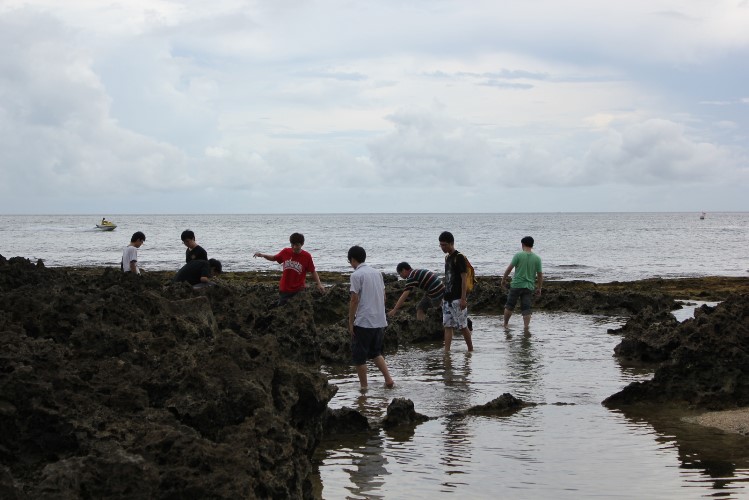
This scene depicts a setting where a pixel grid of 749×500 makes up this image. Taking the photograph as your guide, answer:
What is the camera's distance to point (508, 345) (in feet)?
49.5

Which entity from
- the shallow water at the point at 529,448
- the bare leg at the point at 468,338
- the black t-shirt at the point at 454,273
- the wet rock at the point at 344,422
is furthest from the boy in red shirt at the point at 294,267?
the wet rock at the point at 344,422

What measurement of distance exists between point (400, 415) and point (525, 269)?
321 inches

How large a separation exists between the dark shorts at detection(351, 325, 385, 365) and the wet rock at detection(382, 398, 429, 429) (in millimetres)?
1810

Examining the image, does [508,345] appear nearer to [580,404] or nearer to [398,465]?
[580,404]

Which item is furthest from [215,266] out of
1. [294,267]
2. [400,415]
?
[400,415]

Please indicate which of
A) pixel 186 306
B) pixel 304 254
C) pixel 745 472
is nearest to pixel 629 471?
pixel 745 472

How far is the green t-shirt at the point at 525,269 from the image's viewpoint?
643 inches

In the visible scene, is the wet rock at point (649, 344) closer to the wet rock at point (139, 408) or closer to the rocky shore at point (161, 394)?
the rocky shore at point (161, 394)

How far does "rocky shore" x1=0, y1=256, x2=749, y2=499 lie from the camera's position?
14.6 ft

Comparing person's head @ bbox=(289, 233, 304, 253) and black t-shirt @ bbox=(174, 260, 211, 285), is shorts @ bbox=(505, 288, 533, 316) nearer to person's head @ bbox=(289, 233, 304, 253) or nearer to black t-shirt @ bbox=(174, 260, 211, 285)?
person's head @ bbox=(289, 233, 304, 253)

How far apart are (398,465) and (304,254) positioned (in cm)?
585

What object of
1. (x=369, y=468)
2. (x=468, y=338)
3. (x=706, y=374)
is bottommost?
(x=369, y=468)

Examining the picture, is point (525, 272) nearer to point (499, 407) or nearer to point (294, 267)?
point (294, 267)

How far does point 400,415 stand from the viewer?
345 inches
